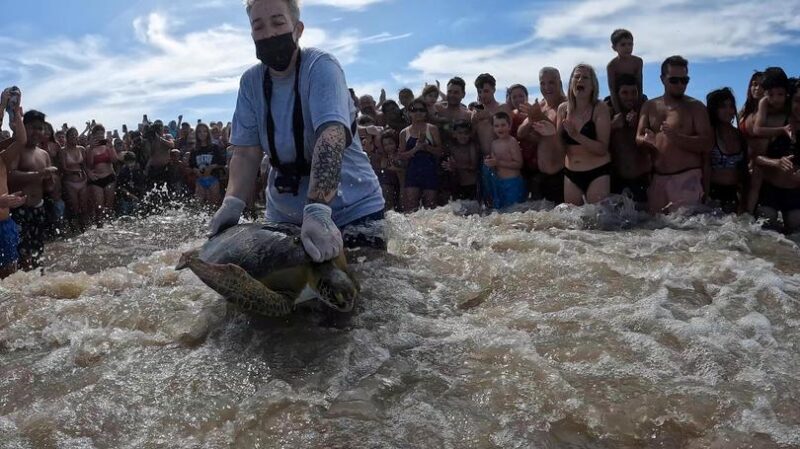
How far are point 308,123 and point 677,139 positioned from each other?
349 cm

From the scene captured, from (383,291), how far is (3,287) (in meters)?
2.13

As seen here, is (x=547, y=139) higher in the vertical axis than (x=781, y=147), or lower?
higher

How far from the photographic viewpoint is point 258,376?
217cm

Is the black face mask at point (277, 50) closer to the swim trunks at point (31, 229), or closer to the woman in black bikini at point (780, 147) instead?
the woman in black bikini at point (780, 147)

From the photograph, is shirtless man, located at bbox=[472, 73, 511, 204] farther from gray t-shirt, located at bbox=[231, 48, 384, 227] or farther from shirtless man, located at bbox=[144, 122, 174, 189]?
shirtless man, located at bbox=[144, 122, 174, 189]

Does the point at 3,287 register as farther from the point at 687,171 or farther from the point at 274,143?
the point at 687,171

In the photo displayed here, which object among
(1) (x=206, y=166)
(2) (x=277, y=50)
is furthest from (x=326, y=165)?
(1) (x=206, y=166)

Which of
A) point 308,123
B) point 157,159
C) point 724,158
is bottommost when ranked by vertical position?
point 724,158

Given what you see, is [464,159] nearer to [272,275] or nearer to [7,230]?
[7,230]

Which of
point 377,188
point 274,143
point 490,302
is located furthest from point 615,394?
point 274,143

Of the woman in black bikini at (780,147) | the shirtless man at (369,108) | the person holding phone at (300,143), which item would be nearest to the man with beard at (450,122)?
the shirtless man at (369,108)

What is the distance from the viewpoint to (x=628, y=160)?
17.5 ft

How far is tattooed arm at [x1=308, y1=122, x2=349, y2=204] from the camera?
232 centimetres

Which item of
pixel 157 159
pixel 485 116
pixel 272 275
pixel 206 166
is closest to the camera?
pixel 272 275
